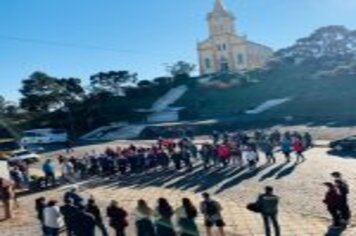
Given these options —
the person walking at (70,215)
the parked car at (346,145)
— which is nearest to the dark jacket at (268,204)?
the person walking at (70,215)

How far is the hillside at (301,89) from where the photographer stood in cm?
6231

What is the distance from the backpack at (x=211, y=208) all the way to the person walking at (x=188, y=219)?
98cm

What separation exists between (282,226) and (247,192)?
20.2 feet

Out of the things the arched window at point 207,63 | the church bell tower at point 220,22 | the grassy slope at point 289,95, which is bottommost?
the grassy slope at point 289,95

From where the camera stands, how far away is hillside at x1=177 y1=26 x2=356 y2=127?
62312 mm

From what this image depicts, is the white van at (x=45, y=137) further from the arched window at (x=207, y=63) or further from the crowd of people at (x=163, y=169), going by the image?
the arched window at (x=207, y=63)

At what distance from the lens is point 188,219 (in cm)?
1482

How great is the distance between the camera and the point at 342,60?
293 ft

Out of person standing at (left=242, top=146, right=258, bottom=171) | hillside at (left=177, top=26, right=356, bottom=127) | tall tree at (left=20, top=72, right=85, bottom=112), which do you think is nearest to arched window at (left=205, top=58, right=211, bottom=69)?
hillside at (left=177, top=26, right=356, bottom=127)

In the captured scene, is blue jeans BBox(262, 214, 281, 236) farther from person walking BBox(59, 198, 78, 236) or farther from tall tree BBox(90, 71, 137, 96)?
tall tree BBox(90, 71, 137, 96)

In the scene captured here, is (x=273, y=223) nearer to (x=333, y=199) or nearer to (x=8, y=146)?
(x=333, y=199)

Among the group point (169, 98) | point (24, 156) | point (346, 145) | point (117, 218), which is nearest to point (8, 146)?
point (24, 156)

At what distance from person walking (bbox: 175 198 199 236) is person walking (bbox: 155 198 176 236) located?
274 mm

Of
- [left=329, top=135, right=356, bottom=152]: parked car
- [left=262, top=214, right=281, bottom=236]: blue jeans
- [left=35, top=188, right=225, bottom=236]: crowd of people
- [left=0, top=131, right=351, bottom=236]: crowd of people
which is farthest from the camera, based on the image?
[left=329, top=135, right=356, bottom=152]: parked car
